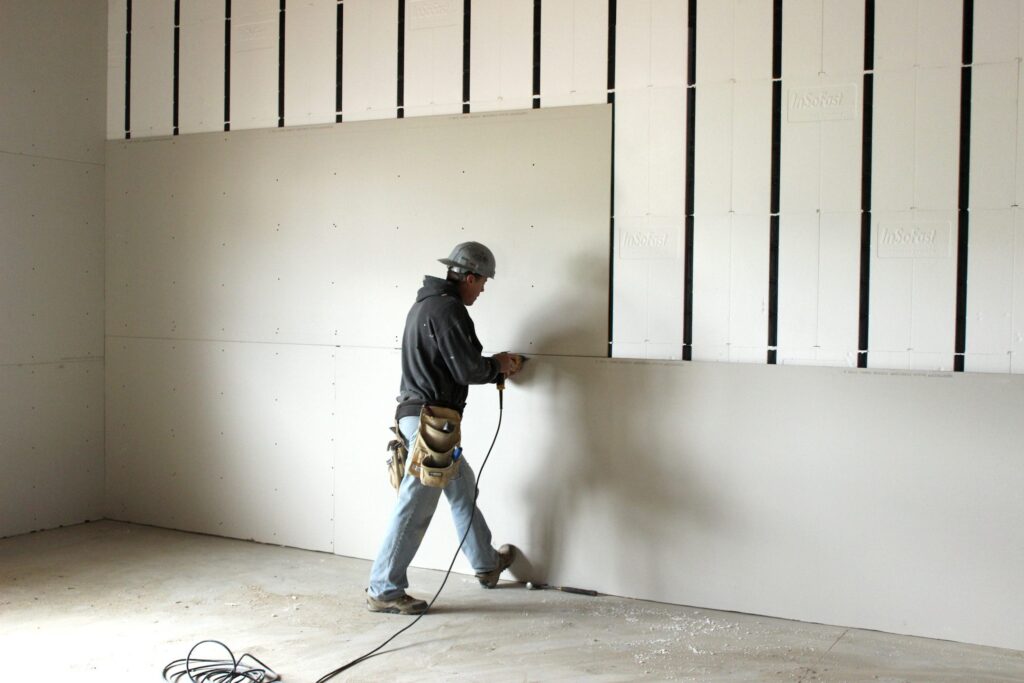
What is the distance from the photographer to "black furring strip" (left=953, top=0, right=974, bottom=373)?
389cm

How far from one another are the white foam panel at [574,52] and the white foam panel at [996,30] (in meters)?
1.60

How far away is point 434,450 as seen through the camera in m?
4.21

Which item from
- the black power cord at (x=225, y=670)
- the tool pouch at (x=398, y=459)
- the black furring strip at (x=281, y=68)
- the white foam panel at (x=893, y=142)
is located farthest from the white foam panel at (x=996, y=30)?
the black furring strip at (x=281, y=68)

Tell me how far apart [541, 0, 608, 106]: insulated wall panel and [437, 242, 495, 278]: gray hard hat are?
867 millimetres

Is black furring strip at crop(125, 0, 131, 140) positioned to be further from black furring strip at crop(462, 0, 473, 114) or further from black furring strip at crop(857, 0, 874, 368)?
black furring strip at crop(857, 0, 874, 368)

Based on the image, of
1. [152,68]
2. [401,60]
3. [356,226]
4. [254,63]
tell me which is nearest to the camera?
[401,60]

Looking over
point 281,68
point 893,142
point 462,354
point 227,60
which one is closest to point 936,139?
point 893,142

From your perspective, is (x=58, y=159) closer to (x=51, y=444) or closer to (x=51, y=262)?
(x=51, y=262)

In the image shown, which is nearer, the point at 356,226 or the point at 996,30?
the point at 996,30

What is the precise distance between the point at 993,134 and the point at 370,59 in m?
3.09

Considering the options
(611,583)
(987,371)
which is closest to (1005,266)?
(987,371)

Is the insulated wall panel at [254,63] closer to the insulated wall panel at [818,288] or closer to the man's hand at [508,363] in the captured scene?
the man's hand at [508,363]

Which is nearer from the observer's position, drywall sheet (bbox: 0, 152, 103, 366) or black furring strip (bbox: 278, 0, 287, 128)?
black furring strip (bbox: 278, 0, 287, 128)

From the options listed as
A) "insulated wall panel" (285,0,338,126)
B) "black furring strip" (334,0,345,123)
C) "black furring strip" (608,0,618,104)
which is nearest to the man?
"black furring strip" (608,0,618,104)
